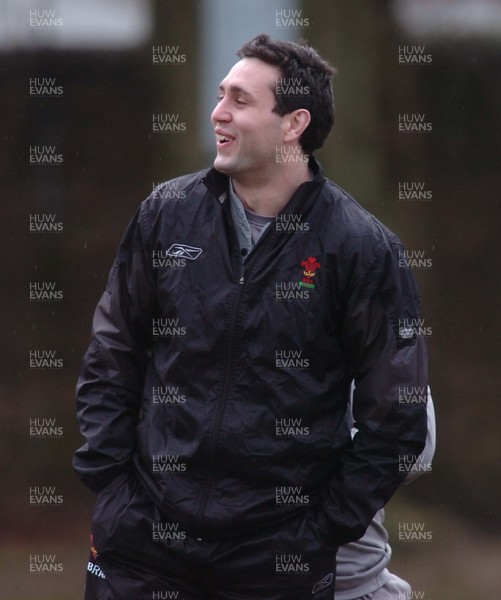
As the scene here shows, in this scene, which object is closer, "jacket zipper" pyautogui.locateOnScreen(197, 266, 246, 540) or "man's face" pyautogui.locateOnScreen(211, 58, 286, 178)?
"jacket zipper" pyautogui.locateOnScreen(197, 266, 246, 540)

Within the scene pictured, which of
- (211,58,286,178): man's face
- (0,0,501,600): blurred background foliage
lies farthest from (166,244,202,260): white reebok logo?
(0,0,501,600): blurred background foliage

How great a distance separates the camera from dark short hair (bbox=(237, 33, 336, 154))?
11.0 ft

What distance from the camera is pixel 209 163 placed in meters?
5.42

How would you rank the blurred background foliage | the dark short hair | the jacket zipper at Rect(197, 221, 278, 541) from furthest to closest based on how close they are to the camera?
the blurred background foliage → the dark short hair → the jacket zipper at Rect(197, 221, 278, 541)

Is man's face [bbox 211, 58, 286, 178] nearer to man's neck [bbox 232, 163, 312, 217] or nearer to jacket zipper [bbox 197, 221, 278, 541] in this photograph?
man's neck [bbox 232, 163, 312, 217]

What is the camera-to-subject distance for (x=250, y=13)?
533 centimetres

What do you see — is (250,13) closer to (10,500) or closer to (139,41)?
(139,41)

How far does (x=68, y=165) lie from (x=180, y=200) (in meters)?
2.23

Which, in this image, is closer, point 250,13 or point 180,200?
point 180,200

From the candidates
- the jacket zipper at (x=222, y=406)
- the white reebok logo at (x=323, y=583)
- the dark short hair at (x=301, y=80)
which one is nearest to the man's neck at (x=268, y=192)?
the dark short hair at (x=301, y=80)

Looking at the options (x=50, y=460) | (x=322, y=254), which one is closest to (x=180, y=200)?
(x=322, y=254)

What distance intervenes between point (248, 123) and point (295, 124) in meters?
0.16

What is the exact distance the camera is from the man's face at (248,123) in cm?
327

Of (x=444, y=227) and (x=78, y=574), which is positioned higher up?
(x=444, y=227)
